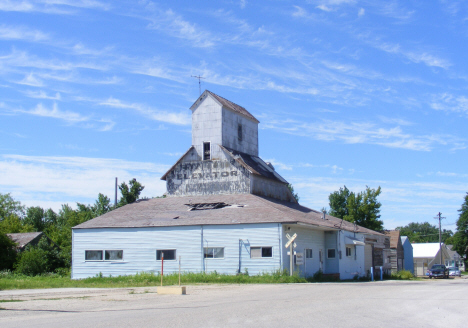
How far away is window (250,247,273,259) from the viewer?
33.1 meters

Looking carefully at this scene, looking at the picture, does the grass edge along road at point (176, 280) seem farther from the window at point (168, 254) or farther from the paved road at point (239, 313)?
the paved road at point (239, 313)

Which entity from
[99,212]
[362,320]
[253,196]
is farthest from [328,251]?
[99,212]

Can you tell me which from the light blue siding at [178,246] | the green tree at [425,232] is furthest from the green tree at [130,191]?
the green tree at [425,232]

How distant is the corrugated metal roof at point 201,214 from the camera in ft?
112

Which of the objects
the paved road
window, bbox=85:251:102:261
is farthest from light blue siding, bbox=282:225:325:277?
the paved road

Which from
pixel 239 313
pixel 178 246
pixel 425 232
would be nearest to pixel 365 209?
pixel 178 246

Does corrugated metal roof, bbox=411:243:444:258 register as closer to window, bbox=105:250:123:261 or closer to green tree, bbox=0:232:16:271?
window, bbox=105:250:123:261

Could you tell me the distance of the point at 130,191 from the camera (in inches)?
2259

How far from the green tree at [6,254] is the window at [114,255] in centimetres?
1535

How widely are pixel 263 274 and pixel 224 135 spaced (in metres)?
15.4

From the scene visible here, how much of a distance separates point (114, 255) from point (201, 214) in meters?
6.58

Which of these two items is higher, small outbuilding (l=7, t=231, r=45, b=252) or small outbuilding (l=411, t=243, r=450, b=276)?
small outbuilding (l=7, t=231, r=45, b=252)

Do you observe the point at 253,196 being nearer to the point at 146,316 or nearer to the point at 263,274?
the point at 263,274

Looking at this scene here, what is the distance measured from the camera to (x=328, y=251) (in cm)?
3916
